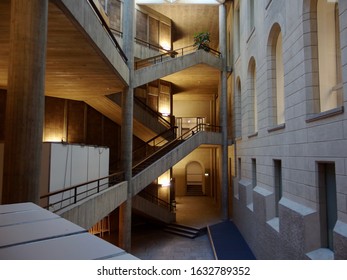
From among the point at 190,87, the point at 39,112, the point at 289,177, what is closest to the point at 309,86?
the point at 289,177

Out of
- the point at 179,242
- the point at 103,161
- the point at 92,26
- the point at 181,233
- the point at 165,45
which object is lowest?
the point at 179,242

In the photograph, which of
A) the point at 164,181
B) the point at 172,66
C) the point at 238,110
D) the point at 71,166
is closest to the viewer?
the point at 71,166

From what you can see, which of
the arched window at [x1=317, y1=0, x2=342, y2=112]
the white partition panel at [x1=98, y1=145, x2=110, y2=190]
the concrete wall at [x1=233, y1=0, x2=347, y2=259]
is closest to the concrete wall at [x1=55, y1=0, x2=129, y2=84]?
the white partition panel at [x1=98, y1=145, x2=110, y2=190]

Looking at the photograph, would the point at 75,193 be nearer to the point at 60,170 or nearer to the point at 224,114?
the point at 60,170

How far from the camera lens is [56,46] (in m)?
7.99

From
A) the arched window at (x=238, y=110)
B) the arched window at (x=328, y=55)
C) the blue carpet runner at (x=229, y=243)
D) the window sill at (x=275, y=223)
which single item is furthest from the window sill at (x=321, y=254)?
the arched window at (x=238, y=110)

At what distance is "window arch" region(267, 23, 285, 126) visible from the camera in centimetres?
982

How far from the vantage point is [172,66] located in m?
14.9

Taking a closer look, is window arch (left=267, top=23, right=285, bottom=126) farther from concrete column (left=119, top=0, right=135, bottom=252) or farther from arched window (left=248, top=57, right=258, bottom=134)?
concrete column (left=119, top=0, right=135, bottom=252)

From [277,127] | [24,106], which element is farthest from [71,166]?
[277,127]

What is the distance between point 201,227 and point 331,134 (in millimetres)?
11095

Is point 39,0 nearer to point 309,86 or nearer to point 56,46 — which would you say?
point 56,46

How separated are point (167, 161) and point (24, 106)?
9.69 meters

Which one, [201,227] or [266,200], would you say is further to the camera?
[201,227]
